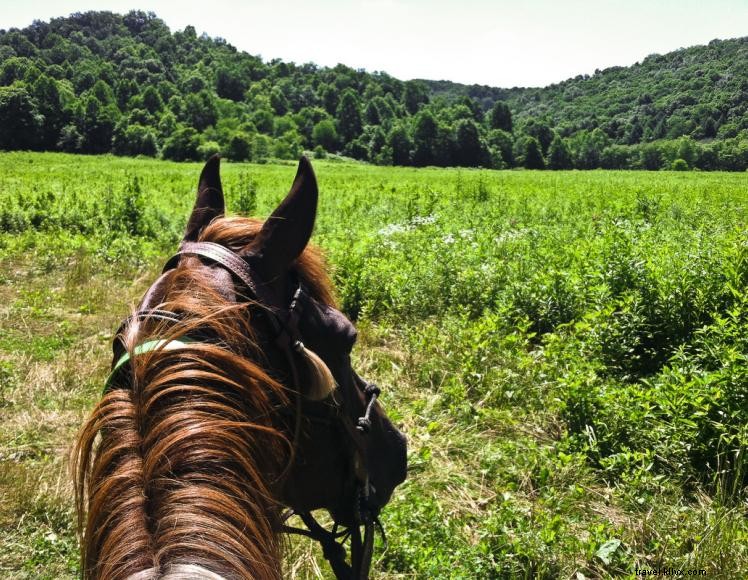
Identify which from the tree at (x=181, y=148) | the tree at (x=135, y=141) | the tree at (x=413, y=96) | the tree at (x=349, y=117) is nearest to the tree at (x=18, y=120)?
the tree at (x=135, y=141)

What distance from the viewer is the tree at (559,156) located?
76.5 m

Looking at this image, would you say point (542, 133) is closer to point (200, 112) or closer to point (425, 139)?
point (425, 139)

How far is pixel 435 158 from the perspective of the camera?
7475 centimetres

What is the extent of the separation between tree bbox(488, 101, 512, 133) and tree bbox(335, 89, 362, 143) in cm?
2425

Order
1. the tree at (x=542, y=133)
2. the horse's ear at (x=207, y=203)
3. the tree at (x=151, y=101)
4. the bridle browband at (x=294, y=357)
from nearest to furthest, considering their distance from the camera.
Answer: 1. the bridle browband at (x=294, y=357)
2. the horse's ear at (x=207, y=203)
3. the tree at (x=151, y=101)
4. the tree at (x=542, y=133)

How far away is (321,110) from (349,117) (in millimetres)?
6859

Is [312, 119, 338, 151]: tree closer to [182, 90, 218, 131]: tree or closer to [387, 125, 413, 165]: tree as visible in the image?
[182, 90, 218, 131]: tree

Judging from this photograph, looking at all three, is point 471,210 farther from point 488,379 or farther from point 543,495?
point 543,495

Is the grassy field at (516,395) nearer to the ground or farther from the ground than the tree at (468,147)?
nearer to the ground

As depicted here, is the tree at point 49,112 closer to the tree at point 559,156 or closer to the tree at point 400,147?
the tree at point 400,147

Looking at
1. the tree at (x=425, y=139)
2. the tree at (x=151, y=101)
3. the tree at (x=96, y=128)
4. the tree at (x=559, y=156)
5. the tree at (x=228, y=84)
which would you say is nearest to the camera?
the tree at (x=96, y=128)

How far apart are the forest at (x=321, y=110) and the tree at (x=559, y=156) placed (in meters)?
0.17

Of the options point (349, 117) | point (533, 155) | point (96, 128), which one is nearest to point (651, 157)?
point (533, 155)

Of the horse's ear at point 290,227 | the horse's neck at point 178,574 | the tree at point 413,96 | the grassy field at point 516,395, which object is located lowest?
the grassy field at point 516,395
